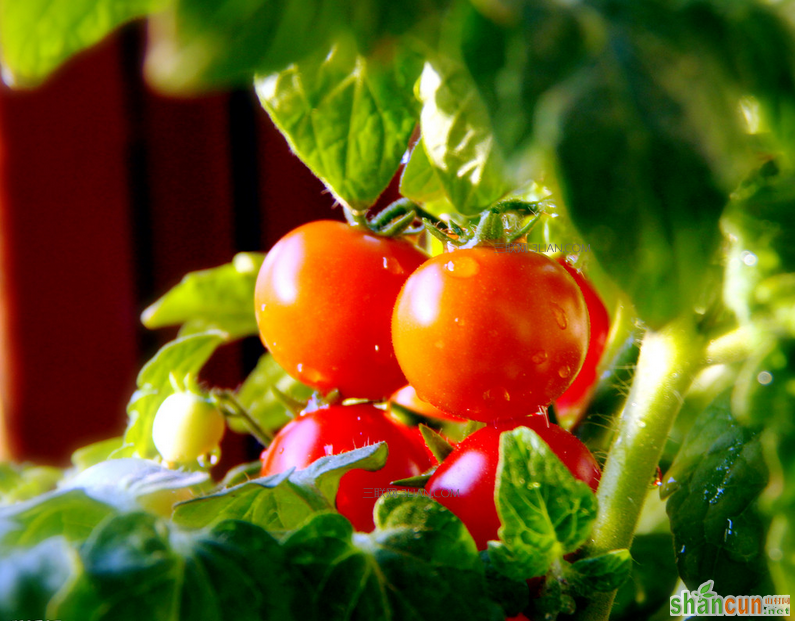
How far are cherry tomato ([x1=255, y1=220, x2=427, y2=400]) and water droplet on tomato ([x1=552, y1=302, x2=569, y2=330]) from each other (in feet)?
0.25

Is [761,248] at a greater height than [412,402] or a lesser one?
greater

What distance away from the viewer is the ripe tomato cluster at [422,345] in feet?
0.84

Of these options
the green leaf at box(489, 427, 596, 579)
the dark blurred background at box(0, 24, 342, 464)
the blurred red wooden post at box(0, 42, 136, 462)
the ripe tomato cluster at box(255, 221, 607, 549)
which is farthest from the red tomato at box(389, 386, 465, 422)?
the blurred red wooden post at box(0, 42, 136, 462)

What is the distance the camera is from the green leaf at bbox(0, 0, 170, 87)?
0.52 ft

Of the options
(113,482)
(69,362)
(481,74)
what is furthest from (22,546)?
(69,362)

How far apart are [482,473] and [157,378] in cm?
23

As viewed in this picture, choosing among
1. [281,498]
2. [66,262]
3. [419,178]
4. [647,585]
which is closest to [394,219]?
[419,178]

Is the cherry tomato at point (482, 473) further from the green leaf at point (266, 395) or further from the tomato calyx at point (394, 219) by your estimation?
the green leaf at point (266, 395)

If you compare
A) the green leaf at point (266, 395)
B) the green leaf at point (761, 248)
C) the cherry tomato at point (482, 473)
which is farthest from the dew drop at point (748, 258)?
the green leaf at point (266, 395)

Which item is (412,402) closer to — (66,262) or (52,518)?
(52,518)

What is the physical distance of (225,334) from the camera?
0.42 metres

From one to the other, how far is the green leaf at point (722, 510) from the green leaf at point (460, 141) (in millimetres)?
137

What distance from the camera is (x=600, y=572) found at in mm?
224

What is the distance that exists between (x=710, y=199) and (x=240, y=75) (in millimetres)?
100
